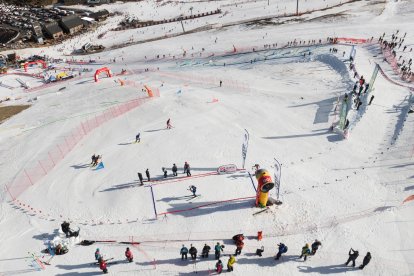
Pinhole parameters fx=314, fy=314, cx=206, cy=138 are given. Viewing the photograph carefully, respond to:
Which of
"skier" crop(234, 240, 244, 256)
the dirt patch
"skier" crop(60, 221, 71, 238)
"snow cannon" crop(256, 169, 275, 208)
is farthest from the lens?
the dirt patch

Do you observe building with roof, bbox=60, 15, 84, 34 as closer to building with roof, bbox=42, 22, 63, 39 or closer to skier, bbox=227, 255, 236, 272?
building with roof, bbox=42, 22, 63, 39

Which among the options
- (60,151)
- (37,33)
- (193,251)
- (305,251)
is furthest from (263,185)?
(37,33)

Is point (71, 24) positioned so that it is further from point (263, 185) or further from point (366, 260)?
point (366, 260)

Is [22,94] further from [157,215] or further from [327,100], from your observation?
[327,100]

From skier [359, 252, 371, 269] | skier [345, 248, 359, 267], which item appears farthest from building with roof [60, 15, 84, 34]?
skier [359, 252, 371, 269]

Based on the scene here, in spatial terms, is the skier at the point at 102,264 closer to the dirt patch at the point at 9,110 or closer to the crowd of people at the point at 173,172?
the crowd of people at the point at 173,172

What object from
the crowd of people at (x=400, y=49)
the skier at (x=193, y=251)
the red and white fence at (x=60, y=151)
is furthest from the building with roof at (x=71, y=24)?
the skier at (x=193, y=251)
